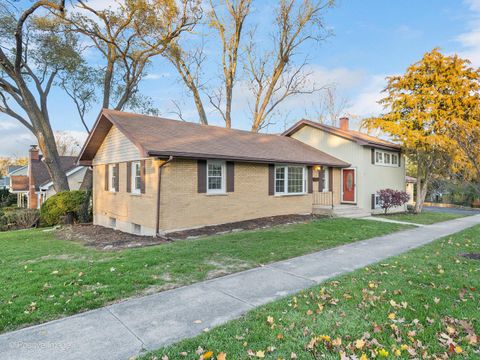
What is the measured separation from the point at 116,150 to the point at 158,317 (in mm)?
10883

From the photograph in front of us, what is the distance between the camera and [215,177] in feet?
37.7

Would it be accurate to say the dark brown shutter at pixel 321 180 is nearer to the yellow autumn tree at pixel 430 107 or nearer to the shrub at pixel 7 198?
the yellow autumn tree at pixel 430 107

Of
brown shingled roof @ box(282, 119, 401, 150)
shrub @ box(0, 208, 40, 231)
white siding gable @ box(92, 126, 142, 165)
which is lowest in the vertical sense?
shrub @ box(0, 208, 40, 231)

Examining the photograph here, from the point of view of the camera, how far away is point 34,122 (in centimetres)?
1866

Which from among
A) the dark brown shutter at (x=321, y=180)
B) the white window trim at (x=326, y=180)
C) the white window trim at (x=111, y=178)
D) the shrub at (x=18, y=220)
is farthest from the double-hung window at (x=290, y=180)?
the shrub at (x=18, y=220)

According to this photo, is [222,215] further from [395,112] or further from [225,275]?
[395,112]

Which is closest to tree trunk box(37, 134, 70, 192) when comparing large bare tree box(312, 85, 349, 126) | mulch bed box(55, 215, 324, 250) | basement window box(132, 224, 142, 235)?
mulch bed box(55, 215, 324, 250)

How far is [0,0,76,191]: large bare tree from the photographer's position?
56.2 ft

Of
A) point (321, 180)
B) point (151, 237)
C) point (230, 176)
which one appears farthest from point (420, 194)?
point (151, 237)

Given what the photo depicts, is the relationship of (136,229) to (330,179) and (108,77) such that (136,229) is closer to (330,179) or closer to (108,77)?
(330,179)

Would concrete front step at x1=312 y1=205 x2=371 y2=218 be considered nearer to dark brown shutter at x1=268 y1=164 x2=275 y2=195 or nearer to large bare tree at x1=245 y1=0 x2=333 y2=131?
dark brown shutter at x1=268 y1=164 x2=275 y2=195

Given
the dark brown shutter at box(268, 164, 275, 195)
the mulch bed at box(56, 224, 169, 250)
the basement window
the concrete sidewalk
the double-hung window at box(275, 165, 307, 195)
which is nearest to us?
the concrete sidewalk

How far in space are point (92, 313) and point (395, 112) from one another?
19.0 m

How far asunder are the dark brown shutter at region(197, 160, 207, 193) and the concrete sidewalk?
541 cm
